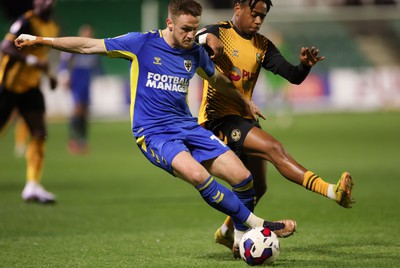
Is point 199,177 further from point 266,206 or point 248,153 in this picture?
point 266,206

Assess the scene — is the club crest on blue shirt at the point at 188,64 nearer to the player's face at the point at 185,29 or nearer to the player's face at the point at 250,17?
the player's face at the point at 185,29

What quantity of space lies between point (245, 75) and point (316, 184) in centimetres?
134

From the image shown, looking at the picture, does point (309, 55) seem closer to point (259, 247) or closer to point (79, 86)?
point (259, 247)

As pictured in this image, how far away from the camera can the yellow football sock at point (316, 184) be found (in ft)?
23.4

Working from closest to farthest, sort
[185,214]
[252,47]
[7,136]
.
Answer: [252,47] < [185,214] < [7,136]

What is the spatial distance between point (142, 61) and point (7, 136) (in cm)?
1914

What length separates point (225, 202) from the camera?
696 centimetres

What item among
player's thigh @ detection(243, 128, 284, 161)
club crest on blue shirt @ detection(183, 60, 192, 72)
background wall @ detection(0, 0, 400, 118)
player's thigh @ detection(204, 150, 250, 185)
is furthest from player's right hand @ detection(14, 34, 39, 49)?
background wall @ detection(0, 0, 400, 118)

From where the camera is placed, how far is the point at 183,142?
724cm

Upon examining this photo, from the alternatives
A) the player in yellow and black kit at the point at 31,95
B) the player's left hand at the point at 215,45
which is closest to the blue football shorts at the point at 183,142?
the player's left hand at the point at 215,45

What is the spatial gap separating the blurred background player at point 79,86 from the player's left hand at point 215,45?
1177cm

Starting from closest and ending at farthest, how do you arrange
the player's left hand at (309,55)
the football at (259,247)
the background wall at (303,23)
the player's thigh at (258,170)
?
the football at (259,247) < the player's left hand at (309,55) < the player's thigh at (258,170) < the background wall at (303,23)

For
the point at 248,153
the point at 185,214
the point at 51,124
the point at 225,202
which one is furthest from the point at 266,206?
the point at 51,124

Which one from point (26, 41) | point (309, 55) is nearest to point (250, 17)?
point (309, 55)
